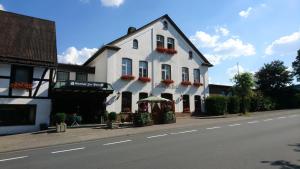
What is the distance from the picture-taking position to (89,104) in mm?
22906

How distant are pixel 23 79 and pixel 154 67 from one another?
1315 centimetres

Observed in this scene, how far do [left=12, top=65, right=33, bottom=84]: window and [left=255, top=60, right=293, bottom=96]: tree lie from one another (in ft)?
123

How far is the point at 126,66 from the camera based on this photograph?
25.8 metres

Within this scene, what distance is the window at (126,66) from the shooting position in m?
25.6

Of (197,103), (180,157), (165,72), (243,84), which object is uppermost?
(165,72)

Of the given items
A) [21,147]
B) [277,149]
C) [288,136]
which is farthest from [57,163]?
[288,136]

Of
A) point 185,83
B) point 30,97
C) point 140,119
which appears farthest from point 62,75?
point 185,83

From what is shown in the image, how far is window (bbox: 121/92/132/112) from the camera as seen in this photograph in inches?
973

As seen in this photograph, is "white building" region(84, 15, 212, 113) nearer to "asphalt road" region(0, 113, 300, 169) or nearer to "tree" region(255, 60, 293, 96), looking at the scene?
"asphalt road" region(0, 113, 300, 169)

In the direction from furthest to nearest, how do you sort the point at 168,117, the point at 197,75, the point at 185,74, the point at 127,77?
the point at 197,75
the point at 185,74
the point at 127,77
the point at 168,117

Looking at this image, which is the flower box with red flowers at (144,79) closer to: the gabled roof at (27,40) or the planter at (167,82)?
the planter at (167,82)

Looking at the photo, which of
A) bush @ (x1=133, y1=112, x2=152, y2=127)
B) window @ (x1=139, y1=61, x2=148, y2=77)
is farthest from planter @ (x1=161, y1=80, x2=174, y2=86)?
bush @ (x1=133, y1=112, x2=152, y2=127)

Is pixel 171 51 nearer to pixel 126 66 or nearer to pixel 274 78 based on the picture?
pixel 126 66

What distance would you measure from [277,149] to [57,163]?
7.62 metres
